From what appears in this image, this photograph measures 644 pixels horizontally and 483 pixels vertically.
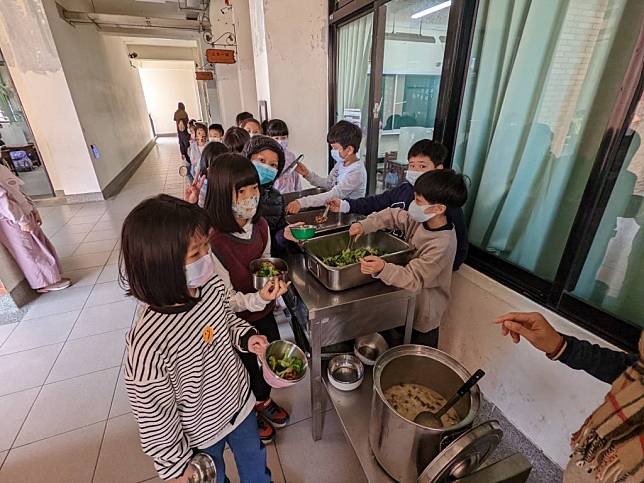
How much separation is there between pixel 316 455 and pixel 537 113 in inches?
66.4

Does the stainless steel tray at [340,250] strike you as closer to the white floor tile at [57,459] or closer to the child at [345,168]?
the child at [345,168]

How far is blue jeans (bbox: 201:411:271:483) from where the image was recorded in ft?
3.18

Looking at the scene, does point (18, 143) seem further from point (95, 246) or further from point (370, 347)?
point (370, 347)

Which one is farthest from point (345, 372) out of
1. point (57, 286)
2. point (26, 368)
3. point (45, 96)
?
point (45, 96)

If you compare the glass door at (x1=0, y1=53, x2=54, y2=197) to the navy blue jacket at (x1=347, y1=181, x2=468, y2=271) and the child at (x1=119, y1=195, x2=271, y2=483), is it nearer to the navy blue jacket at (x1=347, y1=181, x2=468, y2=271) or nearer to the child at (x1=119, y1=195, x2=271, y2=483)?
the navy blue jacket at (x1=347, y1=181, x2=468, y2=271)

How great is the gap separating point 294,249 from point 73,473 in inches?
52.6

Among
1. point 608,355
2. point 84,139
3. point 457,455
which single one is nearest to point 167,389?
point 457,455

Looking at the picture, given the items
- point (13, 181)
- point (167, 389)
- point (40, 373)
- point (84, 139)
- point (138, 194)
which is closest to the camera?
point (167, 389)

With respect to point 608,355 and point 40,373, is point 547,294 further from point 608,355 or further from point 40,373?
point 40,373

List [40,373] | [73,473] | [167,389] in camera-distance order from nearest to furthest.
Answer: [167,389] < [73,473] < [40,373]

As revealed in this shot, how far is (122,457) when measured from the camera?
1.33m

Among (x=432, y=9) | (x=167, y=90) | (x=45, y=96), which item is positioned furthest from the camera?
(x=167, y=90)

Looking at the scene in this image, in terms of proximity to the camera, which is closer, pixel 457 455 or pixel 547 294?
pixel 457 455

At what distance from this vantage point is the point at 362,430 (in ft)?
3.57
